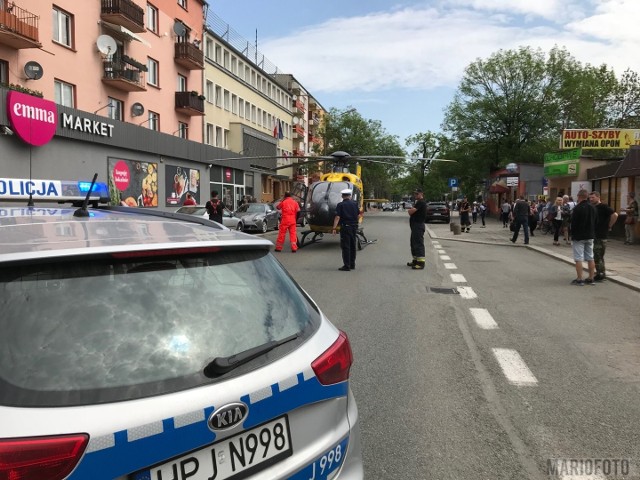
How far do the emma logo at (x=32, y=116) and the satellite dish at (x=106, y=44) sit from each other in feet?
18.0

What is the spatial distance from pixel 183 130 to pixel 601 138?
24014mm

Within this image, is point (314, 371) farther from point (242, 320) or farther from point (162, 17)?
point (162, 17)

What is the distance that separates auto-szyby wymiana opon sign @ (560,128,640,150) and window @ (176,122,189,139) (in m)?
22.2

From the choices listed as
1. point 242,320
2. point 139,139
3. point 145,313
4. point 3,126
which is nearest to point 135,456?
point 145,313

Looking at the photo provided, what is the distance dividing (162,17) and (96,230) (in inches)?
1316

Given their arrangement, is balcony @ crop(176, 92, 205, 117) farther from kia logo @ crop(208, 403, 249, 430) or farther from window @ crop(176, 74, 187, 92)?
kia logo @ crop(208, 403, 249, 430)

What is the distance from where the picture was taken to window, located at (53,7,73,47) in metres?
23.0

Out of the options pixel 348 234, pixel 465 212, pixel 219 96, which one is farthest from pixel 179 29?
pixel 348 234

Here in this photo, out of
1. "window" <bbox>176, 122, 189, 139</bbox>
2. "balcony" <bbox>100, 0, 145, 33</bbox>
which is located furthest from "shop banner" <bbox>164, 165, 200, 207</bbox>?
"balcony" <bbox>100, 0, 145, 33</bbox>

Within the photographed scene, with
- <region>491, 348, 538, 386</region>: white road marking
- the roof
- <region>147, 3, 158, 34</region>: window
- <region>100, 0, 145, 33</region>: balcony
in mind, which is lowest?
<region>491, 348, 538, 386</region>: white road marking

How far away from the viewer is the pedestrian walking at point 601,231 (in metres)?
11.5

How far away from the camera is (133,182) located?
27844mm

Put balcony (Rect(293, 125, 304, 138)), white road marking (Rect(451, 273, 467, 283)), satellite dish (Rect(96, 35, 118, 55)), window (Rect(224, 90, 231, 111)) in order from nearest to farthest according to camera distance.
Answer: white road marking (Rect(451, 273, 467, 283)), satellite dish (Rect(96, 35, 118, 55)), window (Rect(224, 90, 231, 111)), balcony (Rect(293, 125, 304, 138))

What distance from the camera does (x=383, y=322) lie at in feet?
24.2
